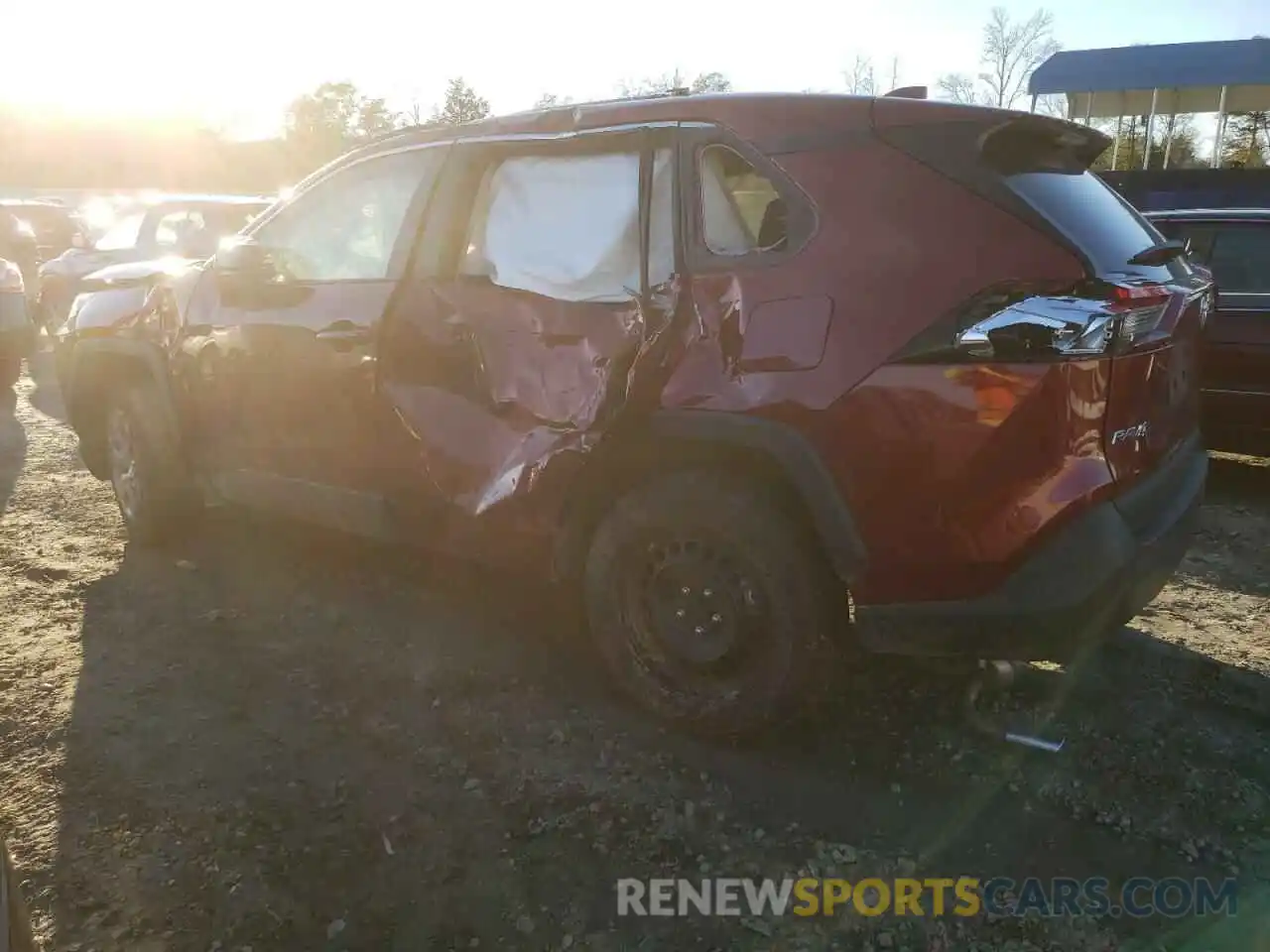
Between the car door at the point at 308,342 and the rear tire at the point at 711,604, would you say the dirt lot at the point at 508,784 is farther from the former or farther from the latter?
the car door at the point at 308,342

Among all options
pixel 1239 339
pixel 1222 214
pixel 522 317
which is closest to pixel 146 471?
pixel 522 317

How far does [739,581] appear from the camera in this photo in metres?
2.91

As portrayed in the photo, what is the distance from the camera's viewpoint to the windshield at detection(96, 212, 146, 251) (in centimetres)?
918

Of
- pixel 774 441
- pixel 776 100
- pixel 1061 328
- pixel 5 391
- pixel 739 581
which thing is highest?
pixel 776 100

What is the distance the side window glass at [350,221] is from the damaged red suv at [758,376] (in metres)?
0.02

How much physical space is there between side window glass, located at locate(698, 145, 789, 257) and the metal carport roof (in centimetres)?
2352

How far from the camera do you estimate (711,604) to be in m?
2.98

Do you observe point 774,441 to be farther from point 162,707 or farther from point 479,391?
point 162,707

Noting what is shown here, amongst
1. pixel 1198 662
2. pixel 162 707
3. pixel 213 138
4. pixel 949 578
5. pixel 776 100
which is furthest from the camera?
pixel 213 138

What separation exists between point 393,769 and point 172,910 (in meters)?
0.74

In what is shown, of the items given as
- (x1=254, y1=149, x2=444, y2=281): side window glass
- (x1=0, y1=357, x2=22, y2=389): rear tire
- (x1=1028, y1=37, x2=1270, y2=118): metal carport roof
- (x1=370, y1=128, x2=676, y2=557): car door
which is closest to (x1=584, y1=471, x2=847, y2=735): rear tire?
(x1=370, y1=128, x2=676, y2=557): car door

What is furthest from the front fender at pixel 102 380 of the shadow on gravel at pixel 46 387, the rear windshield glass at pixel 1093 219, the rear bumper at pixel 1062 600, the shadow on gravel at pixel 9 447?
the rear windshield glass at pixel 1093 219

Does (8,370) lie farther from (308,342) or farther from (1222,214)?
(1222,214)

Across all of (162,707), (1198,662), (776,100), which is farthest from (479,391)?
(1198,662)
